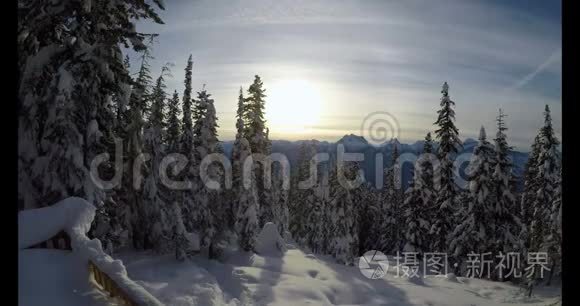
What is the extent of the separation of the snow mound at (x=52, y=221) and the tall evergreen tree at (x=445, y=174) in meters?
33.3

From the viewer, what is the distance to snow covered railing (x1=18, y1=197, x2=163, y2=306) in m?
7.28

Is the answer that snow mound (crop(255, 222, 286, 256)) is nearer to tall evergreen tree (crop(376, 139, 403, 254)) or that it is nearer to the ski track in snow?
the ski track in snow

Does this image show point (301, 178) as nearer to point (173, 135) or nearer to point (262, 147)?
point (262, 147)

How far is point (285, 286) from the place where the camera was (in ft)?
70.3

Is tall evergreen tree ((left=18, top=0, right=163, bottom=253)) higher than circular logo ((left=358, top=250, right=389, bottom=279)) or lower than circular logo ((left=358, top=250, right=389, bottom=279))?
higher

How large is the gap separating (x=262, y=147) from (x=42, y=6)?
2661 centimetres

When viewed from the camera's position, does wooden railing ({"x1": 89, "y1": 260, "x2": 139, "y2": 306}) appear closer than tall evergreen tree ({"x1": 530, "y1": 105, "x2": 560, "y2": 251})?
Yes

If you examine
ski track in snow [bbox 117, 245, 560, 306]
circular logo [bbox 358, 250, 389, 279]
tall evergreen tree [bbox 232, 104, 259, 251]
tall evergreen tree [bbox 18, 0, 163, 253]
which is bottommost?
circular logo [bbox 358, 250, 389, 279]

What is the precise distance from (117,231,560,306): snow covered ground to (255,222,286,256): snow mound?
975 millimetres

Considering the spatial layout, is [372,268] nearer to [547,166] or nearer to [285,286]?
[547,166]

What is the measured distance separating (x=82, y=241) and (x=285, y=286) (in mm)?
14708

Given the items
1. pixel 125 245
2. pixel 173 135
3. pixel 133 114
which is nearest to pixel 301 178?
pixel 173 135

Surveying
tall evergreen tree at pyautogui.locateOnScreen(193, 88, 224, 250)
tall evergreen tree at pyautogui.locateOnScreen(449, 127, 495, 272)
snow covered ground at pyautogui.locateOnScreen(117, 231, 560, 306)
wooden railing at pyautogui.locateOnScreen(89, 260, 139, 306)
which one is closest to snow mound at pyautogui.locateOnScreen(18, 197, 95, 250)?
wooden railing at pyautogui.locateOnScreen(89, 260, 139, 306)

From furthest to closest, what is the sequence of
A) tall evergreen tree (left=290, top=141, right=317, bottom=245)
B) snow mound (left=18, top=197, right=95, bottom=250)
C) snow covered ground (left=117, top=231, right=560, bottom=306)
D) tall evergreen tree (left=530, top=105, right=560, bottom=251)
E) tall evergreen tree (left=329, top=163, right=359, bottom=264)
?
tall evergreen tree (left=290, top=141, right=317, bottom=245) → tall evergreen tree (left=329, top=163, right=359, bottom=264) → tall evergreen tree (left=530, top=105, right=560, bottom=251) → snow covered ground (left=117, top=231, right=560, bottom=306) → snow mound (left=18, top=197, right=95, bottom=250)
